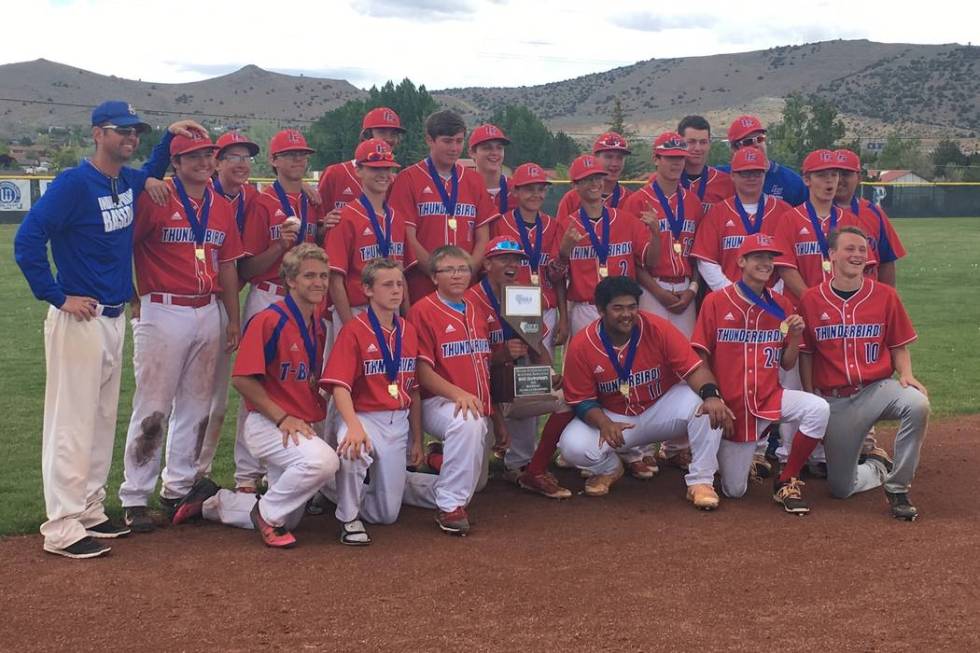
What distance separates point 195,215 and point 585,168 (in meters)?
2.72

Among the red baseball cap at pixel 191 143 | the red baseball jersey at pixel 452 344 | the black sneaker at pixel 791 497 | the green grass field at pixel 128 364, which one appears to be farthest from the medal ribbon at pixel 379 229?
the black sneaker at pixel 791 497

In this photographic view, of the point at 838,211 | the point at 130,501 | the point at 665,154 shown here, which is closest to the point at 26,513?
the point at 130,501

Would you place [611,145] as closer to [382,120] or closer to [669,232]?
[669,232]

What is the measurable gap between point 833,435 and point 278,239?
3893 mm

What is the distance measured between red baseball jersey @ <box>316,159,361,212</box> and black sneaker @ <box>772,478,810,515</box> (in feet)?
11.5

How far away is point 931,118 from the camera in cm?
11262

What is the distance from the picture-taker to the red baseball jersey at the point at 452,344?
6.31m

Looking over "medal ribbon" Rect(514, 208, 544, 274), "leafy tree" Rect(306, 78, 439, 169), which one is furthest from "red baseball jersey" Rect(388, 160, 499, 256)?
"leafy tree" Rect(306, 78, 439, 169)

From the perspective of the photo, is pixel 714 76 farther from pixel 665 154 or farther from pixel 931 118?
pixel 665 154

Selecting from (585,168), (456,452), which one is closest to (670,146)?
(585,168)

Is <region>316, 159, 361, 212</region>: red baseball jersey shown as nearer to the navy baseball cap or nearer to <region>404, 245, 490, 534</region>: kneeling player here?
<region>404, 245, 490, 534</region>: kneeling player

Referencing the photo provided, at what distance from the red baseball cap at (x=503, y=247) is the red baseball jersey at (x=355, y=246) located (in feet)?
2.03

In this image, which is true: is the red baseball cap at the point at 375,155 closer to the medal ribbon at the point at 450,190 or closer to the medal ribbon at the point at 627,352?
the medal ribbon at the point at 450,190

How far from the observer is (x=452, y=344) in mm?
6336
